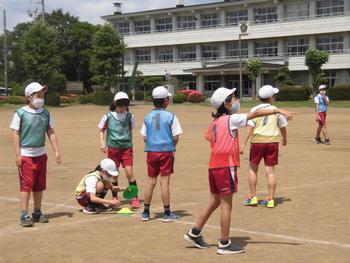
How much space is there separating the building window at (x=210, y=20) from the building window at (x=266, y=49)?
275 inches

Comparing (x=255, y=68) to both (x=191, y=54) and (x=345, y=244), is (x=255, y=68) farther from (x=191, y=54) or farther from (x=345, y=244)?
(x=345, y=244)

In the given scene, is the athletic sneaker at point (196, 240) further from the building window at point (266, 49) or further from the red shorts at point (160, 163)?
the building window at point (266, 49)

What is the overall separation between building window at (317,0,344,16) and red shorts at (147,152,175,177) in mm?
60518

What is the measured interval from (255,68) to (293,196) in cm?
5236

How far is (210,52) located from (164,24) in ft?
28.2

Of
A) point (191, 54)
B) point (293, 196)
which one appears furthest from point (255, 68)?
point (293, 196)

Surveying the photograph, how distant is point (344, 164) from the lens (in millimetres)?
13086

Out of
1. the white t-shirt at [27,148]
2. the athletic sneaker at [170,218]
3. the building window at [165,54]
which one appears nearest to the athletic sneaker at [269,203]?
the athletic sneaker at [170,218]

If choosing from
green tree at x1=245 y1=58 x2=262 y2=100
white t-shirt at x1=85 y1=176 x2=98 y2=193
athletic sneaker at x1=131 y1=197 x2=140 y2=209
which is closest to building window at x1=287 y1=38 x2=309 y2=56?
green tree at x1=245 y1=58 x2=262 y2=100

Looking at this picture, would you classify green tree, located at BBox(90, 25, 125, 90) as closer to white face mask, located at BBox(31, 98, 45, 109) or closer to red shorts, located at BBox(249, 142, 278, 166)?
red shorts, located at BBox(249, 142, 278, 166)

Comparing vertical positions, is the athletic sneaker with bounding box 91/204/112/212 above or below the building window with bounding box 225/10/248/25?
below

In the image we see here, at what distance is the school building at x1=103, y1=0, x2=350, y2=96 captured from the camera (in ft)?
213

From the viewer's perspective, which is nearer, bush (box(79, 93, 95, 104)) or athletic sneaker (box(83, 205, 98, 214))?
athletic sneaker (box(83, 205, 98, 214))

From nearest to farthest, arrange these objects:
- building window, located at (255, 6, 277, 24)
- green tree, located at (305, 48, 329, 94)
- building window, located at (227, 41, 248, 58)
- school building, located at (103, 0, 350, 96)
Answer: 1. green tree, located at (305, 48, 329, 94)
2. school building, located at (103, 0, 350, 96)
3. building window, located at (255, 6, 277, 24)
4. building window, located at (227, 41, 248, 58)
